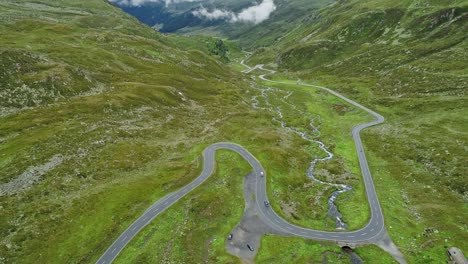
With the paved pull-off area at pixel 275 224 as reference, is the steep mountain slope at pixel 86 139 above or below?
above

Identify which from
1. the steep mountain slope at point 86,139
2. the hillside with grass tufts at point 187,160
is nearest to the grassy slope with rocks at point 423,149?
the hillside with grass tufts at point 187,160

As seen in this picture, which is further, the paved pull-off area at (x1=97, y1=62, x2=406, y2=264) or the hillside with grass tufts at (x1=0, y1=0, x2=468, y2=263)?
the paved pull-off area at (x1=97, y1=62, x2=406, y2=264)

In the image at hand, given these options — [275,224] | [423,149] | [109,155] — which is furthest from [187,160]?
[423,149]

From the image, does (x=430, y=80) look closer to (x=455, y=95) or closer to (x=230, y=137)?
(x=455, y=95)

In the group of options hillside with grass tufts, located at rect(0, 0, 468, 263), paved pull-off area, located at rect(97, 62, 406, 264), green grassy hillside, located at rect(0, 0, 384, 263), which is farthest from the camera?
paved pull-off area, located at rect(97, 62, 406, 264)

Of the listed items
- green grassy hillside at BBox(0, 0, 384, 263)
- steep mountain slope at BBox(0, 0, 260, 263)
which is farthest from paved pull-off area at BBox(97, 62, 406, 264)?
steep mountain slope at BBox(0, 0, 260, 263)

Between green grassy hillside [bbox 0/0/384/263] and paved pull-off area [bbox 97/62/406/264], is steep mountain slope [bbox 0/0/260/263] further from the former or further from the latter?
paved pull-off area [bbox 97/62/406/264]

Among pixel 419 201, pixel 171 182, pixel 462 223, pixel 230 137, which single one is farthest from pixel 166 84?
pixel 462 223

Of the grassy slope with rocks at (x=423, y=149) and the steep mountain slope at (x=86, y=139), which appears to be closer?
the steep mountain slope at (x=86, y=139)

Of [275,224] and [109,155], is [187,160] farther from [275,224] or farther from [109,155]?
[275,224]

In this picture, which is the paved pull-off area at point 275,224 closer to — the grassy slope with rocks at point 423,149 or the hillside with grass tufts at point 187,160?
the hillside with grass tufts at point 187,160

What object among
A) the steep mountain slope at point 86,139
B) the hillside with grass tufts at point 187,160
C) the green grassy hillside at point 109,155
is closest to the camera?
the green grassy hillside at point 109,155

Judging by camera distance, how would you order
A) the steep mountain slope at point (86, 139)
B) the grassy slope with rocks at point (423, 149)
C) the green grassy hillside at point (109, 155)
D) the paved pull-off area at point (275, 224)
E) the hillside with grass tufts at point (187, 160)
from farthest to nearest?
the grassy slope with rocks at point (423, 149), the paved pull-off area at point (275, 224), the hillside with grass tufts at point (187, 160), the steep mountain slope at point (86, 139), the green grassy hillside at point (109, 155)
